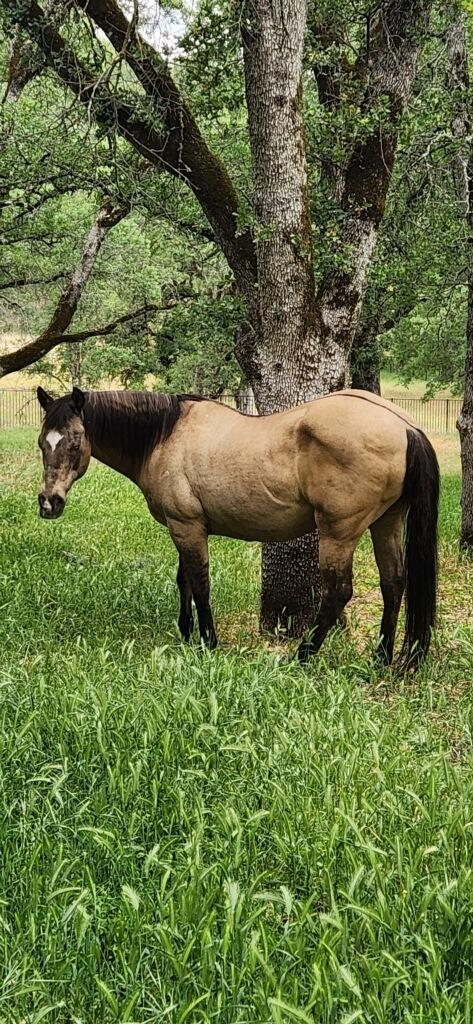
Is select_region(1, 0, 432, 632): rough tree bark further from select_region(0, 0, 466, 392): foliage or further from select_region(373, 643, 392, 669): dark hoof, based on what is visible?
select_region(373, 643, 392, 669): dark hoof

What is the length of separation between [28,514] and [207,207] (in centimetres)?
556

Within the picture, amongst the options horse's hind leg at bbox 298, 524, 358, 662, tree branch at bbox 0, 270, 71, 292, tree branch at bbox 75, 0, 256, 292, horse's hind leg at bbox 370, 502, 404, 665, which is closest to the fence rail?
tree branch at bbox 0, 270, 71, 292

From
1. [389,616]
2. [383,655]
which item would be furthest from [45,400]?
[383,655]

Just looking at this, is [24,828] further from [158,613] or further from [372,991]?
[158,613]

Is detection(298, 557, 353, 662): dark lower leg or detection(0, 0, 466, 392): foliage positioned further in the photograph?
detection(0, 0, 466, 392): foliage

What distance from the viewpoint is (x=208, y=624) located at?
20.2 ft

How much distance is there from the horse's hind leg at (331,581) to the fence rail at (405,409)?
3021 cm

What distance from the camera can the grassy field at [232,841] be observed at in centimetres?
227

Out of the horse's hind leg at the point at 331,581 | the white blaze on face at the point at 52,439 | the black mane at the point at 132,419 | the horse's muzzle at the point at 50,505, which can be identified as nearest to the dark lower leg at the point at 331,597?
the horse's hind leg at the point at 331,581

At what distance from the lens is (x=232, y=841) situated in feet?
9.87

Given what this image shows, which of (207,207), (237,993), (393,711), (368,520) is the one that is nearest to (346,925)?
(237,993)

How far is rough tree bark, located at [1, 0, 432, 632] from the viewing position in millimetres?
6215

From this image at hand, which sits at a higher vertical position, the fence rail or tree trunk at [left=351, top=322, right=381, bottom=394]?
tree trunk at [left=351, top=322, right=381, bottom=394]

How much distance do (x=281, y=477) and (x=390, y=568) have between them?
1.09m
